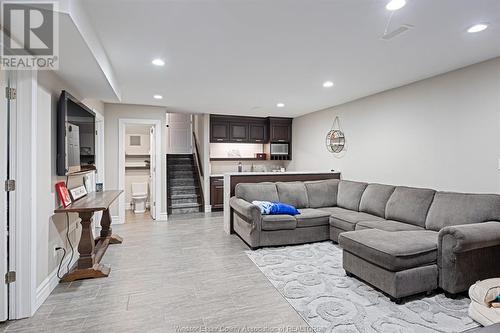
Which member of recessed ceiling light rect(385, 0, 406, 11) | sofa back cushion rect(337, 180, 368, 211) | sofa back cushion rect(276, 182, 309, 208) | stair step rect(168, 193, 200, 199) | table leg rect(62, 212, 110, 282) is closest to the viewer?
recessed ceiling light rect(385, 0, 406, 11)

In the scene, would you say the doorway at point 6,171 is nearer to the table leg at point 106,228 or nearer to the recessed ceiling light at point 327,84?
the table leg at point 106,228

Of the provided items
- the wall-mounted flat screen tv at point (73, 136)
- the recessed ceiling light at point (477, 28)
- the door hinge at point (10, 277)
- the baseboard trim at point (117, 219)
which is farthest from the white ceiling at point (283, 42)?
the baseboard trim at point (117, 219)

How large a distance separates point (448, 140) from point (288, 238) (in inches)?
101

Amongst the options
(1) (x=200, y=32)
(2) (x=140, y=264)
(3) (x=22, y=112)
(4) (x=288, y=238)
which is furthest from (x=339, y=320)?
(3) (x=22, y=112)

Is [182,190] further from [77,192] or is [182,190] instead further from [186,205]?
[77,192]

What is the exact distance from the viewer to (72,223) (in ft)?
11.4

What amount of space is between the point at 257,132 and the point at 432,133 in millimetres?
4377

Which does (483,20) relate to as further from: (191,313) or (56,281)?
(56,281)

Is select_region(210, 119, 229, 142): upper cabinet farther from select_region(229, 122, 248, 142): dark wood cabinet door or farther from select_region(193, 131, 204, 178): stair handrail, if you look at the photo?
select_region(193, 131, 204, 178): stair handrail

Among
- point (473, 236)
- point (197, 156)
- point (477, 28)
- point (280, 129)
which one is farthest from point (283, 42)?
point (197, 156)

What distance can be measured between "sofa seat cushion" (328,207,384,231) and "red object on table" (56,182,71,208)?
3565 mm

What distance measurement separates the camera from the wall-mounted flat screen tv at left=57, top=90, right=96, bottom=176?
9.41ft

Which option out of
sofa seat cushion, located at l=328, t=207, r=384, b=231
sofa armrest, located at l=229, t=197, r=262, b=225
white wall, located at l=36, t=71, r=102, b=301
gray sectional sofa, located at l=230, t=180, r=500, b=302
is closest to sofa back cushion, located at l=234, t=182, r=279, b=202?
gray sectional sofa, located at l=230, t=180, r=500, b=302

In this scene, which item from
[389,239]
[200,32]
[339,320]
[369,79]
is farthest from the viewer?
[369,79]
